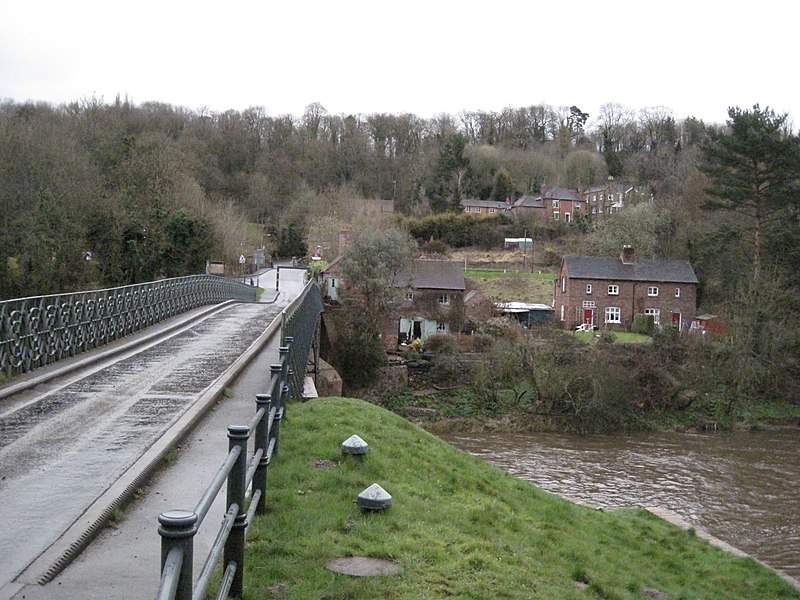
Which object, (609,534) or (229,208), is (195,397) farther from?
(229,208)

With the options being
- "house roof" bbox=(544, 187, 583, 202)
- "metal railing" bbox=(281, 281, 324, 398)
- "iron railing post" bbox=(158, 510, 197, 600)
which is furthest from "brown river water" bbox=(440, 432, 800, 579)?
"house roof" bbox=(544, 187, 583, 202)

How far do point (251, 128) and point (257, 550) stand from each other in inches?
3392

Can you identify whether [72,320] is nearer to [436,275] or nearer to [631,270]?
[436,275]

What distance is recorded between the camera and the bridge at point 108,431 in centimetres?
569

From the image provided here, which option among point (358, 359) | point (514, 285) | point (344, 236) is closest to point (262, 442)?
point (358, 359)

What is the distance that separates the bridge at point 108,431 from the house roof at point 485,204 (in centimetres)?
6581

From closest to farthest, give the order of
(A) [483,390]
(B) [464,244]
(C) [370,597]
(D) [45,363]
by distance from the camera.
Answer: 1. (C) [370,597]
2. (D) [45,363]
3. (A) [483,390]
4. (B) [464,244]

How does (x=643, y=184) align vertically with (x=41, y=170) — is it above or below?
above

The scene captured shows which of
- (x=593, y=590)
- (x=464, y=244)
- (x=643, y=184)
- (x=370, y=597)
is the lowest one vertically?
(x=593, y=590)

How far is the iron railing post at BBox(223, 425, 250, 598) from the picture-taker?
472 centimetres

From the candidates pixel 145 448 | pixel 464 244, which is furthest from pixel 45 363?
pixel 464 244

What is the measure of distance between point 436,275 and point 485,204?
111 ft

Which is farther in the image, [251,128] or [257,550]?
[251,128]

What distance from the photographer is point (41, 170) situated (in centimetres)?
3266
